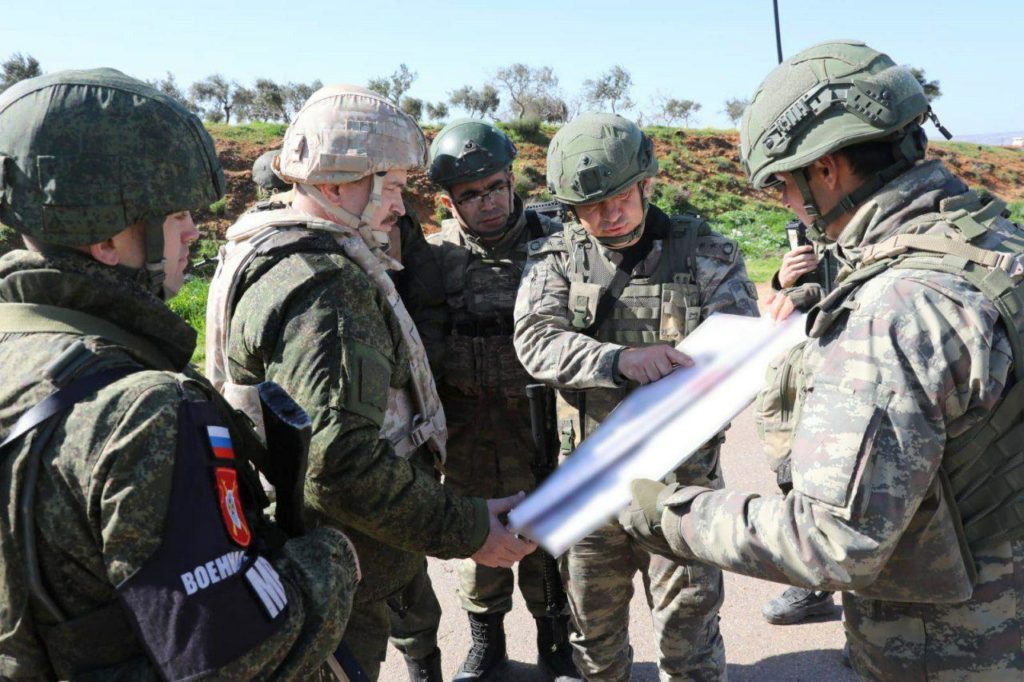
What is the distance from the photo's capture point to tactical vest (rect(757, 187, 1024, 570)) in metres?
1.89

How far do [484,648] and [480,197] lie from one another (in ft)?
7.06

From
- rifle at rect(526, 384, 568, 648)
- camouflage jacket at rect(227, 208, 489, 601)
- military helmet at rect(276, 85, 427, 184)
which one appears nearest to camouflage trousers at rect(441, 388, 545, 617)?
rifle at rect(526, 384, 568, 648)

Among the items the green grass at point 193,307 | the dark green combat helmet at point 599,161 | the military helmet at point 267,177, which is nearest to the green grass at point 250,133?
the green grass at point 193,307

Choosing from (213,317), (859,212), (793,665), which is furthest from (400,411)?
(793,665)

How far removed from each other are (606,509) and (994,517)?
97cm

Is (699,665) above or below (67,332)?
below

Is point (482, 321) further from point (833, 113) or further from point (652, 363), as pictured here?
point (833, 113)

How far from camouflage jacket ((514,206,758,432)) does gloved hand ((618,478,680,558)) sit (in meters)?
0.94

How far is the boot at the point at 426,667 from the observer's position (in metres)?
3.78

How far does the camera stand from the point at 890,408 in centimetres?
179

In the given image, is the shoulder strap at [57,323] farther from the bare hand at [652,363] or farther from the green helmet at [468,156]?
the green helmet at [468,156]

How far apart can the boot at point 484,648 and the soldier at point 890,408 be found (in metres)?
1.91

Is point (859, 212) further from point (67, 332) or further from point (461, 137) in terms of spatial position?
point (461, 137)

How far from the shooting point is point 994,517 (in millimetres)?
1981
